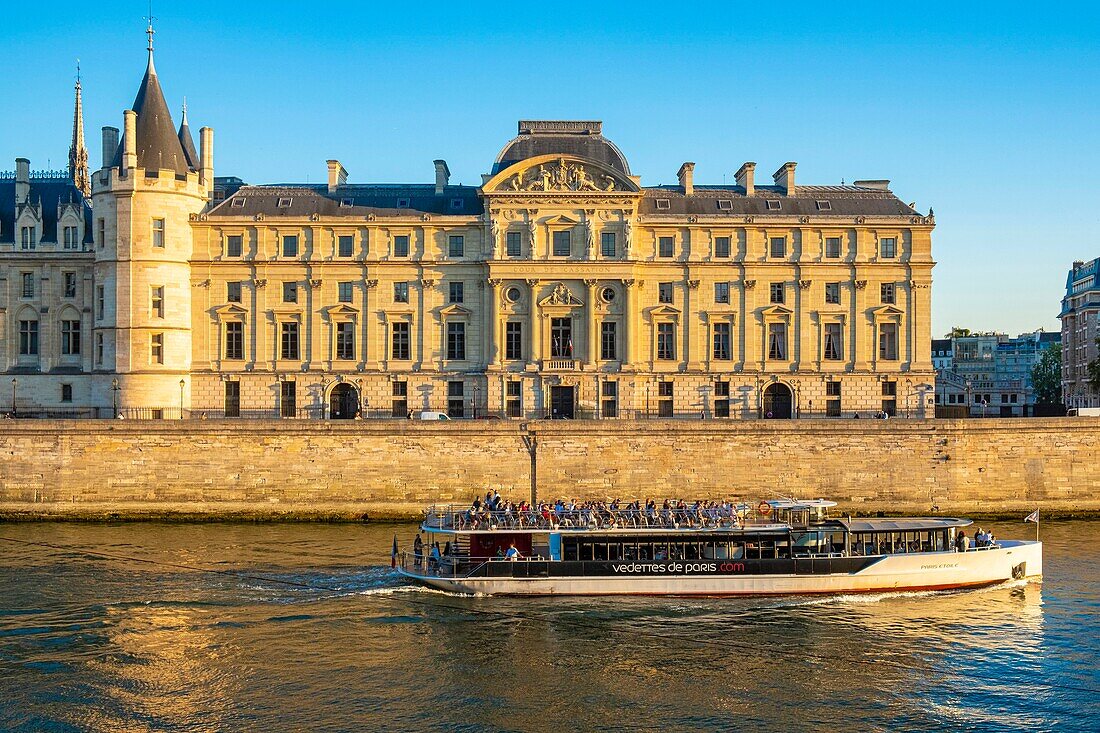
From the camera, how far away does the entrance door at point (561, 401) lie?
6750cm

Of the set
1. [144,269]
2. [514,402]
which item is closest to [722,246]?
[514,402]

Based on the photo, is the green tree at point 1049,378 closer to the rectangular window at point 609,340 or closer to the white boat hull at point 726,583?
the rectangular window at point 609,340

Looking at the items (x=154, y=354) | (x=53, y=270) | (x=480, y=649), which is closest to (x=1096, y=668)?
(x=480, y=649)

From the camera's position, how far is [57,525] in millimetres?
53188

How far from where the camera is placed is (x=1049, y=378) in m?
133

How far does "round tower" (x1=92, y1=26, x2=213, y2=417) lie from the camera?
65688 mm

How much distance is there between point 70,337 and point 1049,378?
10869 cm

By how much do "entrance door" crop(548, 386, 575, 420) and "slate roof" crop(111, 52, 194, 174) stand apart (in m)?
26.2

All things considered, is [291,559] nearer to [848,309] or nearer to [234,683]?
[234,683]

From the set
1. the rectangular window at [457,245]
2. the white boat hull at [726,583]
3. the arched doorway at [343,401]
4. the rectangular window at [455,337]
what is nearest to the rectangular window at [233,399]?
the arched doorway at [343,401]

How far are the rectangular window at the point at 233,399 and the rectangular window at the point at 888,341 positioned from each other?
39294mm

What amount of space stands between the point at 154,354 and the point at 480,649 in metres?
41.9

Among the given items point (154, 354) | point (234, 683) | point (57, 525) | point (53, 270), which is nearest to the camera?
point (234, 683)

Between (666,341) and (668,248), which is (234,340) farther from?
(668,248)
